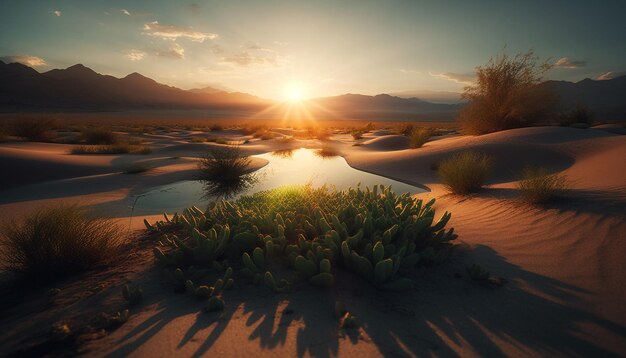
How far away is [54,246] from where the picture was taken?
12.1 ft

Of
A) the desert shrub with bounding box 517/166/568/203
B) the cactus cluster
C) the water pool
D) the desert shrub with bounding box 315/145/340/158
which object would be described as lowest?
the water pool

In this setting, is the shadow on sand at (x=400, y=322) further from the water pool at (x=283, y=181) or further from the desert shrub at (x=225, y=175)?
the desert shrub at (x=225, y=175)

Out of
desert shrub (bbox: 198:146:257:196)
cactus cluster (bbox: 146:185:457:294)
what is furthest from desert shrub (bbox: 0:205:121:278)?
desert shrub (bbox: 198:146:257:196)

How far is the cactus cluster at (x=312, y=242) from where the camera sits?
11.4 ft

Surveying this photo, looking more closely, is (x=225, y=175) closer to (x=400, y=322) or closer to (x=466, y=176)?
(x=466, y=176)

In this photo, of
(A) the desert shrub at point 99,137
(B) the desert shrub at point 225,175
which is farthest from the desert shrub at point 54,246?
(A) the desert shrub at point 99,137

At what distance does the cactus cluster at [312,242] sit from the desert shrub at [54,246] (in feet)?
2.74

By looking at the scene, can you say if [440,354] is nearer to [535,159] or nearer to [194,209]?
[194,209]

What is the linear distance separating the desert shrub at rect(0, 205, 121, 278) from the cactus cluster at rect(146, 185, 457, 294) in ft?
2.74

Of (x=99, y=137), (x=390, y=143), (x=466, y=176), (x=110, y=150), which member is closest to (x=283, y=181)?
(x=466, y=176)

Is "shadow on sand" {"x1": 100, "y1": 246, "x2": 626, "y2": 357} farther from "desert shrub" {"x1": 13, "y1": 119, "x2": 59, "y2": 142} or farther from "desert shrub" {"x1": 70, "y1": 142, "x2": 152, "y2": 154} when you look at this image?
"desert shrub" {"x1": 13, "y1": 119, "x2": 59, "y2": 142}

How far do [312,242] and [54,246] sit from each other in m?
3.02

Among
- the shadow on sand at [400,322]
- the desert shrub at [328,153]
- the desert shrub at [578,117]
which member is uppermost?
the desert shrub at [578,117]

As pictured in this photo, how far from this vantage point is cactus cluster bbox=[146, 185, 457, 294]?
347 centimetres
